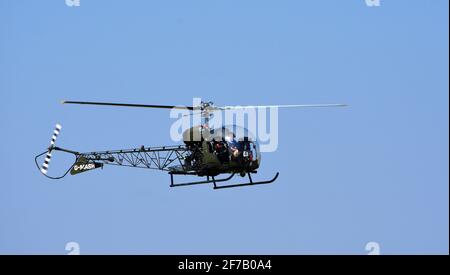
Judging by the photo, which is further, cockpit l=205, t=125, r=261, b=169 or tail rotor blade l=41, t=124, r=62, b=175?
tail rotor blade l=41, t=124, r=62, b=175

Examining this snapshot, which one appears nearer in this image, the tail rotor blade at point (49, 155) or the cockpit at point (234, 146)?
the cockpit at point (234, 146)

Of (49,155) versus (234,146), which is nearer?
(234,146)

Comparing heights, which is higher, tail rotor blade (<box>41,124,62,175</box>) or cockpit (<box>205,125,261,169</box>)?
tail rotor blade (<box>41,124,62,175</box>)

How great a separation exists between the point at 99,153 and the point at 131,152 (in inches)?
70.4

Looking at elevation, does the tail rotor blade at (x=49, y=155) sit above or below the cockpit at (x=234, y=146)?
above
